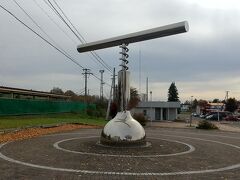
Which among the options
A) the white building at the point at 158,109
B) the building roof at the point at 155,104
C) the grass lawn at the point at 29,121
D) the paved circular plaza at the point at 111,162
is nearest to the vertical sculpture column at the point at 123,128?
the paved circular plaza at the point at 111,162

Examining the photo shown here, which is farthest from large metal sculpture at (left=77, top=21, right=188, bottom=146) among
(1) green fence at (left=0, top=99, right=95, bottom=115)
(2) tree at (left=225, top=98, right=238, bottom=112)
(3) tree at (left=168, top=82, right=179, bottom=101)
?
(3) tree at (left=168, top=82, right=179, bottom=101)

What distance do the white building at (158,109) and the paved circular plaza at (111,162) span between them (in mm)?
57930

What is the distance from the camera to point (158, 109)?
3068 inches

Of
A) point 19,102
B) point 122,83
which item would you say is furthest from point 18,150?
point 19,102

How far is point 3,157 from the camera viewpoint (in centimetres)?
1338

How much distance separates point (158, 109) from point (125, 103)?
197 feet

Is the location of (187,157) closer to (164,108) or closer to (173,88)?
(164,108)

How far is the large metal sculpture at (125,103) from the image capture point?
16.8 meters

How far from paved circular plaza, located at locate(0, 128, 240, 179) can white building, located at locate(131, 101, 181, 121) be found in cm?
5793

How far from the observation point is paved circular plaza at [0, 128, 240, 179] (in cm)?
1075

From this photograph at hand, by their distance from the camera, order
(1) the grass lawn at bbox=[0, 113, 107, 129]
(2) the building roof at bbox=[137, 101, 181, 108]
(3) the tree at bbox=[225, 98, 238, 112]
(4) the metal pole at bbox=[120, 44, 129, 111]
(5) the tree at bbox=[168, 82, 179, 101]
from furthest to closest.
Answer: (5) the tree at bbox=[168, 82, 179, 101], (3) the tree at bbox=[225, 98, 238, 112], (2) the building roof at bbox=[137, 101, 181, 108], (1) the grass lawn at bbox=[0, 113, 107, 129], (4) the metal pole at bbox=[120, 44, 129, 111]

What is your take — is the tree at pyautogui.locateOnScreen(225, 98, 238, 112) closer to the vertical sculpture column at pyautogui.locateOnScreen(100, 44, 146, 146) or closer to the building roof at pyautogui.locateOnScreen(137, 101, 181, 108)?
the building roof at pyautogui.locateOnScreen(137, 101, 181, 108)

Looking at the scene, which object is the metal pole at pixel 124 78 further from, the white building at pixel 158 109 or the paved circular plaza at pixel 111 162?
the white building at pixel 158 109

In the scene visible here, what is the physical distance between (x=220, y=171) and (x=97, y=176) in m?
3.66
